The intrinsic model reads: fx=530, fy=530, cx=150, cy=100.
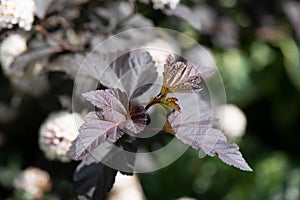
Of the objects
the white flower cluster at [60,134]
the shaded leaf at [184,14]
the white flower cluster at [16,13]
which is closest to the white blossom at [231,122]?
the shaded leaf at [184,14]

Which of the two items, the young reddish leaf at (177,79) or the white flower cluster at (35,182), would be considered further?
the white flower cluster at (35,182)

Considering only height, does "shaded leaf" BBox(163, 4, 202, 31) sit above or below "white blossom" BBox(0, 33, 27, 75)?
above

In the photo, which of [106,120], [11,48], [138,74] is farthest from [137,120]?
[11,48]

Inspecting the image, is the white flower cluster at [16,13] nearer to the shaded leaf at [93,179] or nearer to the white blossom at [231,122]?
the shaded leaf at [93,179]

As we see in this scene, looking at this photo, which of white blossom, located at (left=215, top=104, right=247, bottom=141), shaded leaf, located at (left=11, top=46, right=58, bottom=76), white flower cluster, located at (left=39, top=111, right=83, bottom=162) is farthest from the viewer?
white blossom, located at (left=215, top=104, right=247, bottom=141)

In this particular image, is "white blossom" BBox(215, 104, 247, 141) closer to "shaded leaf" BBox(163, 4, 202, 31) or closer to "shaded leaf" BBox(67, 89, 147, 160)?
"shaded leaf" BBox(163, 4, 202, 31)

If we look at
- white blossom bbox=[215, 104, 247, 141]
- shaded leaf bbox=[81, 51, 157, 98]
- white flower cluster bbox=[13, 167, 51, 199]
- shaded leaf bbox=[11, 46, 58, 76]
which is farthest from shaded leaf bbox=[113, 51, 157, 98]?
white blossom bbox=[215, 104, 247, 141]

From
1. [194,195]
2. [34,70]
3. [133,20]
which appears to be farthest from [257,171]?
[34,70]
